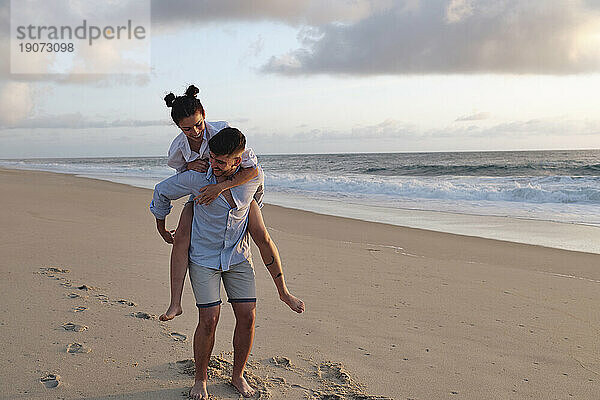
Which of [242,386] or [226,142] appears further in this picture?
[242,386]

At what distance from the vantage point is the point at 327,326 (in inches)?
166

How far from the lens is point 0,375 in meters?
3.06

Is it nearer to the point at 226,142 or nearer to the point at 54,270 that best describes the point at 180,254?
the point at 226,142

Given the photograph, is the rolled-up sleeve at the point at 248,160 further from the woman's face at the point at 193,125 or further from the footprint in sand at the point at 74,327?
the footprint in sand at the point at 74,327

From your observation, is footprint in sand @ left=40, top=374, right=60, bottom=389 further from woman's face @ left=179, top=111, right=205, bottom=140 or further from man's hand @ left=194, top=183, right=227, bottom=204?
woman's face @ left=179, top=111, right=205, bottom=140

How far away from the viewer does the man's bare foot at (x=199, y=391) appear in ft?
9.61

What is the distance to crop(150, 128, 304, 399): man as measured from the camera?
279 centimetres

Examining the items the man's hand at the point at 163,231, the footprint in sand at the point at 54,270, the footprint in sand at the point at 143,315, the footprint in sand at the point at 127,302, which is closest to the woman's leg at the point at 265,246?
the man's hand at the point at 163,231

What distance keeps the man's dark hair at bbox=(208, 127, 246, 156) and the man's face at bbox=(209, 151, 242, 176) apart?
0.03 m

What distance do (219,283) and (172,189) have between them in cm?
58

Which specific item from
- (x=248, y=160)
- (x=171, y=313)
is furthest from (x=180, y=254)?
(x=248, y=160)

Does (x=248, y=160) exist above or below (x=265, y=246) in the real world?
above

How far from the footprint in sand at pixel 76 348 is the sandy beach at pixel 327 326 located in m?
0.01

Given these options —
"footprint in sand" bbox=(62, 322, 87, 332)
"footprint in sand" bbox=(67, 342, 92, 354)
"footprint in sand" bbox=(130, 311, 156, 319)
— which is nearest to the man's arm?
"footprint in sand" bbox=(67, 342, 92, 354)
